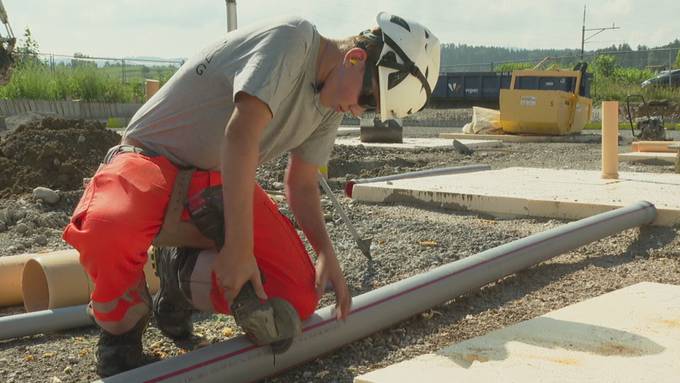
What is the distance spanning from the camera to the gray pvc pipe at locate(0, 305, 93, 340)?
279cm

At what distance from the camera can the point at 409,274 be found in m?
3.79

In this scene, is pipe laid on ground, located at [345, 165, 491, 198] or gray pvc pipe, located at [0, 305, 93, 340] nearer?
gray pvc pipe, located at [0, 305, 93, 340]

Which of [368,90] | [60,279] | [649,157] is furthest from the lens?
[649,157]

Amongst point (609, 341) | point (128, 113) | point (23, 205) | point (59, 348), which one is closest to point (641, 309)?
point (609, 341)

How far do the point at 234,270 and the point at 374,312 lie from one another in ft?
2.50

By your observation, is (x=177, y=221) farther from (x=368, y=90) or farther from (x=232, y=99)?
(x=368, y=90)

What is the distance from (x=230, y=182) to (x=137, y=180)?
1.33 ft

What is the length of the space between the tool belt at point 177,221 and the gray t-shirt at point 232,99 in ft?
0.22

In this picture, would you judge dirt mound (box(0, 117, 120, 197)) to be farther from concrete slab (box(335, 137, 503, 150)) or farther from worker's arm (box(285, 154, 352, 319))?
concrete slab (box(335, 137, 503, 150))

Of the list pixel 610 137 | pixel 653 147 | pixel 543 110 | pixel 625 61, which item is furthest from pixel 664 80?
pixel 610 137

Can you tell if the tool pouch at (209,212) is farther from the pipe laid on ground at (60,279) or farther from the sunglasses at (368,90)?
the pipe laid on ground at (60,279)

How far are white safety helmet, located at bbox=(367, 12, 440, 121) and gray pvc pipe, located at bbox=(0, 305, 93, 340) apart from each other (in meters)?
1.46

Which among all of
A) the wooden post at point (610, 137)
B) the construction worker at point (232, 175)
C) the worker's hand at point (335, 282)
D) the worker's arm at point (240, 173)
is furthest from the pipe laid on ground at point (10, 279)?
the wooden post at point (610, 137)

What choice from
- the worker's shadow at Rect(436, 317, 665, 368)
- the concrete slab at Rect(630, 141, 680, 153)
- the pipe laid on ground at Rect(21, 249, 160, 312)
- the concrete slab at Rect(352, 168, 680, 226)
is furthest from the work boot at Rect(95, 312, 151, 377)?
the concrete slab at Rect(630, 141, 680, 153)
